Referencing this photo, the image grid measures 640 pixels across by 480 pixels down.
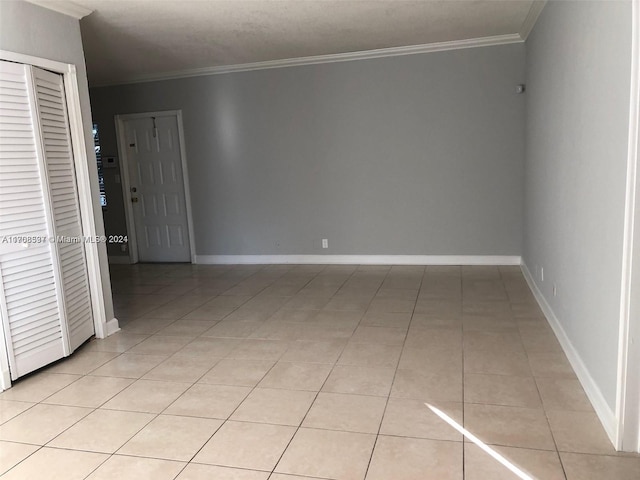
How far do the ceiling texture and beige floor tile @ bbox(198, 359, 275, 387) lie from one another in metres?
2.70

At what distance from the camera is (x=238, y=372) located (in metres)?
3.07

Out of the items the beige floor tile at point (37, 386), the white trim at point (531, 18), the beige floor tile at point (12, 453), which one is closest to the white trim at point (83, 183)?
the beige floor tile at point (37, 386)

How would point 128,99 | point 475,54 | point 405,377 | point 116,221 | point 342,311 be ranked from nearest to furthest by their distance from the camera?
point 405,377 < point 342,311 < point 475,54 < point 128,99 < point 116,221

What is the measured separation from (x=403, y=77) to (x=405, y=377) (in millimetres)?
3856

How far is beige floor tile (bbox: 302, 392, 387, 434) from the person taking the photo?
237 cm

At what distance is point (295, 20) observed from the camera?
13.9 feet

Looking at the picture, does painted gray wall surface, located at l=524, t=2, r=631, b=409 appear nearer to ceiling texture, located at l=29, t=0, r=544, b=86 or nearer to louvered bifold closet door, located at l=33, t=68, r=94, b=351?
ceiling texture, located at l=29, t=0, r=544, b=86

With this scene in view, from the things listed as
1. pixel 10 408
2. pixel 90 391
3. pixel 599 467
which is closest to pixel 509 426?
pixel 599 467

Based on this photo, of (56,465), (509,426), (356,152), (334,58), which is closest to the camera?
(56,465)

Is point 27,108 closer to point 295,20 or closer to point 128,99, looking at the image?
point 295,20

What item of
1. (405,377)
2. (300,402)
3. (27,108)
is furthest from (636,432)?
(27,108)

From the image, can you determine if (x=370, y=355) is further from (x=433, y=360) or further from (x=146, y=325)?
(x=146, y=325)

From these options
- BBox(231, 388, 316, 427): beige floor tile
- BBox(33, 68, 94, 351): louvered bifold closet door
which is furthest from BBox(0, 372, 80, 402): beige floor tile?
BBox(231, 388, 316, 427): beige floor tile

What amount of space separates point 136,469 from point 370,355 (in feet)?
5.31
